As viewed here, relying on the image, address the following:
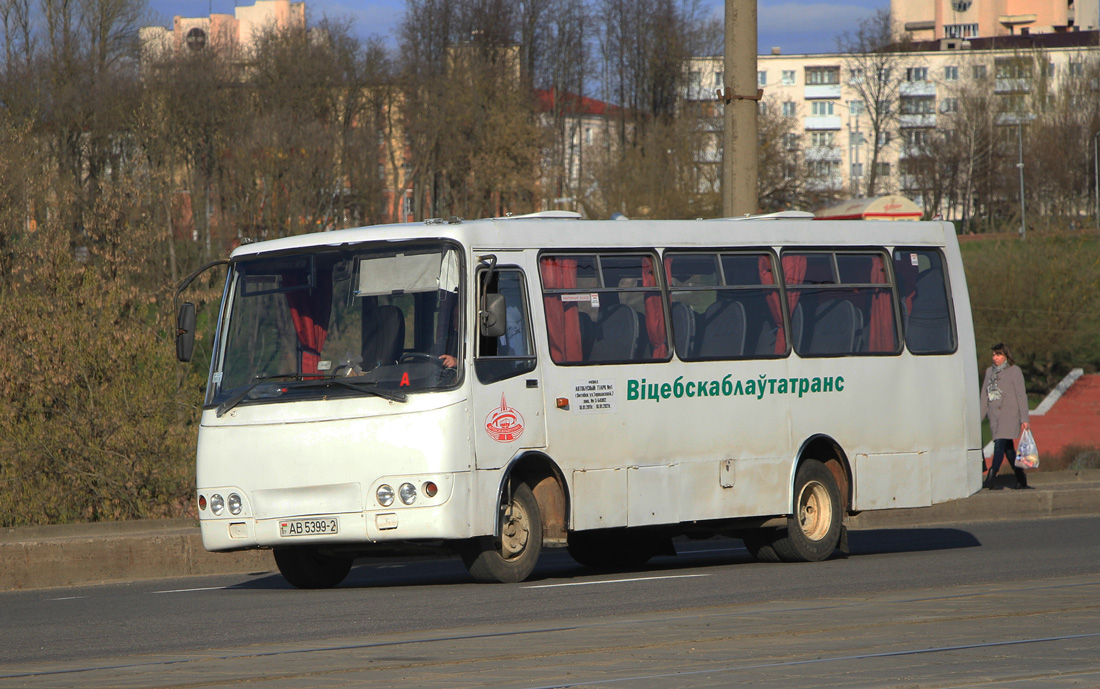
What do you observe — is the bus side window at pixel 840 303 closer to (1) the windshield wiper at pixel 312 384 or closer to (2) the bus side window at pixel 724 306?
(2) the bus side window at pixel 724 306

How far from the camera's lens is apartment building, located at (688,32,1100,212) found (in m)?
105

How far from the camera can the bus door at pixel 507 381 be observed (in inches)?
456

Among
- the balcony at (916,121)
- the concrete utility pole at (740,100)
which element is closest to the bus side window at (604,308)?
the concrete utility pole at (740,100)

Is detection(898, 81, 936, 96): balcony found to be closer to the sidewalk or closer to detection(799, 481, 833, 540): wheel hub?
the sidewalk

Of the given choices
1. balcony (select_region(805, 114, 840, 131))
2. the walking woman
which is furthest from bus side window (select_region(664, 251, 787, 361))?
balcony (select_region(805, 114, 840, 131))

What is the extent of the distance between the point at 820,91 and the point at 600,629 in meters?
139

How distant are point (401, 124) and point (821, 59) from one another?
86044 mm

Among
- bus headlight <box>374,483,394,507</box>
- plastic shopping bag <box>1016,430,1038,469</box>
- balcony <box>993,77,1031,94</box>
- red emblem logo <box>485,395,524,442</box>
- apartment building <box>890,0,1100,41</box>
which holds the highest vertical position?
apartment building <box>890,0,1100,41</box>

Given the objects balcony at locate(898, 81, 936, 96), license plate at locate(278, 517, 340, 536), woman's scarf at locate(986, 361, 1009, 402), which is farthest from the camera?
balcony at locate(898, 81, 936, 96)

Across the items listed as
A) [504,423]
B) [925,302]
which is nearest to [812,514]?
[925,302]

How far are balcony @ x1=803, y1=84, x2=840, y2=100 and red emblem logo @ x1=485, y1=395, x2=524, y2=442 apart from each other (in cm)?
13381

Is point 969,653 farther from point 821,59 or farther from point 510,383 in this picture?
point 821,59

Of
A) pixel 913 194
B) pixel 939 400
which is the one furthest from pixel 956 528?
pixel 913 194

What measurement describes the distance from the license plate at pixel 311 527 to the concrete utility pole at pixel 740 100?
8128 millimetres
